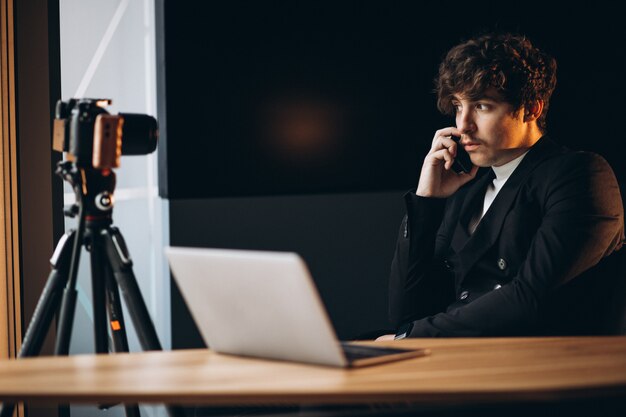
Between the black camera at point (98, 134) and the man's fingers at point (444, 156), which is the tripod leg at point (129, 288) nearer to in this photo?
the black camera at point (98, 134)

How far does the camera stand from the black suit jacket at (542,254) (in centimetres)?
235

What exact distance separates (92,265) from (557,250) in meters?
1.32

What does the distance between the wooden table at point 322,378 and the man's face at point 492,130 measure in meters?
1.14

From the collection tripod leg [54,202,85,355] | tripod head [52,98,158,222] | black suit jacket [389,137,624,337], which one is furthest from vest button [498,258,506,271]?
tripod leg [54,202,85,355]

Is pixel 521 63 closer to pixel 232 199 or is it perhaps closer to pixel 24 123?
pixel 232 199

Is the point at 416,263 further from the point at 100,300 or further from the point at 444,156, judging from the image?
the point at 100,300

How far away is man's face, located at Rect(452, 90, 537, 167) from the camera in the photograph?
2.64m

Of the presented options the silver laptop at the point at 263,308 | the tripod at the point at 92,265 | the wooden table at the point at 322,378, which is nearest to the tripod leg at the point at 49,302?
the tripod at the point at 92,265

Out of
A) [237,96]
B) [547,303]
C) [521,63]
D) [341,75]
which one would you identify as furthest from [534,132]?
[237,96]

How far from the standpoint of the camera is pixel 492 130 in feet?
8.68

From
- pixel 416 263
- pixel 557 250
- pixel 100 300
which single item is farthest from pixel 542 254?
pixel 100 300

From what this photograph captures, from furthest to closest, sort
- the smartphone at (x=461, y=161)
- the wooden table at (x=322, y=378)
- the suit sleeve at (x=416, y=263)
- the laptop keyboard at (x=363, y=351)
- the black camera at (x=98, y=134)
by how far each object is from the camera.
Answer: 1. the smartphone at (x=461, y=161)
2. the suit sleeve at (x=416, y=263)
3. the black camera at (x=98, y=134)
4. the laptop keyboard at (x=363, y=351)
5. the wooden table at (x=322, y=378)

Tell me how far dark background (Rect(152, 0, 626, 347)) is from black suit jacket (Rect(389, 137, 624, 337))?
0.64 metres

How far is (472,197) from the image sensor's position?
2789 millimetres
